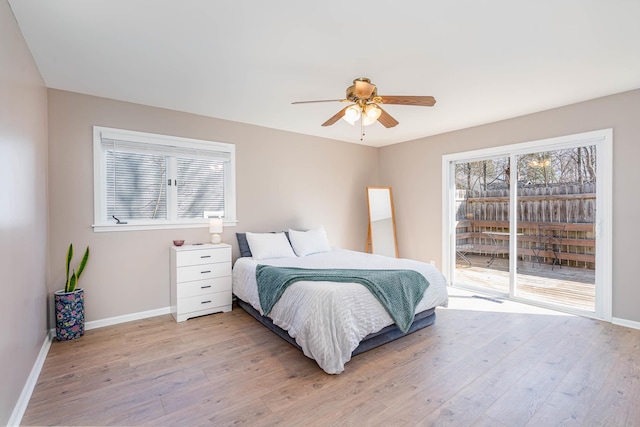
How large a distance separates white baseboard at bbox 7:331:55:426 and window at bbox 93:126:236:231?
1.23 m

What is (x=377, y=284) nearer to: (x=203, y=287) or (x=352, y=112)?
(x=352, y=112)

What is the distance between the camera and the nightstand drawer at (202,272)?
3480 millimetres

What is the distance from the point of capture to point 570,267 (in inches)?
151

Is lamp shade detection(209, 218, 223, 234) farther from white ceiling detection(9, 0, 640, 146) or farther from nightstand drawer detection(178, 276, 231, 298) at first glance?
white ceiling detection(9, 0, 640, 146)

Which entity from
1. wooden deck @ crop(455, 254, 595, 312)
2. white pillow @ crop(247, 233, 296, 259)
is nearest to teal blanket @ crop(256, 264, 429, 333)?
white pillow @ crop(247, 233, 296, 259)

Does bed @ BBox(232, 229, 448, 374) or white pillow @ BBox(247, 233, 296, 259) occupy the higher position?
white pillow @ BBox(247, 233, 296, 259)

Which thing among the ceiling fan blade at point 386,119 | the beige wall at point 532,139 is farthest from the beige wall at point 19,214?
the beige wall at point 532,139

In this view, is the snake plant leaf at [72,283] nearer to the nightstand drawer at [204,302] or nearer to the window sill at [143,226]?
the window sill at [143,226]

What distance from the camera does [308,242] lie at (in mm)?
4359

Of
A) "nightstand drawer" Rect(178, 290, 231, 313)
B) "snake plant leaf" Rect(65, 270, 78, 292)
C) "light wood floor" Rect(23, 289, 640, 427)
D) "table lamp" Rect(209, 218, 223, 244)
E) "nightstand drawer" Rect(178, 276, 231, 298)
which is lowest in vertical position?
"light wood floor" Rect(23, 289, 640, 427)

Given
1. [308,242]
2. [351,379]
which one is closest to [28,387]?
[351,379]

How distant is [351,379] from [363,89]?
2246 mm

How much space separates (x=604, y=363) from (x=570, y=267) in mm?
1669

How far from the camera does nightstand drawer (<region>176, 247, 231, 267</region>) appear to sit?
137 inches
